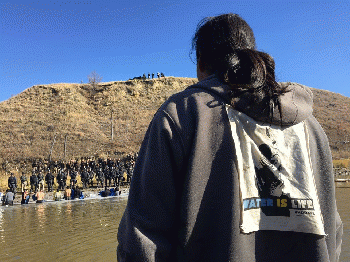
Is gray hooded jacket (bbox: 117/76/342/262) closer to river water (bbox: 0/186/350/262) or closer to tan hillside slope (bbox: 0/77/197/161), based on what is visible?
river water (bbox: 0/186/350/262)

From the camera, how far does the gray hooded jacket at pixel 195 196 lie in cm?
117

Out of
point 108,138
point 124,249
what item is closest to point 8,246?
point 124,249

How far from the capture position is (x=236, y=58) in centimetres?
141

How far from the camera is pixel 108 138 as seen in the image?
4778 centimetres

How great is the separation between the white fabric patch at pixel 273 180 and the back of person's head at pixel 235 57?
140mm

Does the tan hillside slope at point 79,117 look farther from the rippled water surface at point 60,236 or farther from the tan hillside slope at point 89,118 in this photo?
the rippled water surface at point 60,236

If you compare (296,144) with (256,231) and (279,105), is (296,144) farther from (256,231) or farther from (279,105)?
(256,231)

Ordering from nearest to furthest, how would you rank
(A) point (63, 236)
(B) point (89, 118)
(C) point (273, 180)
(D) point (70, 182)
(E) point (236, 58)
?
(C) point (273, 180) < (E) point (236, 58) < (A) point (63, 236) < (D) point (70, 182) < (B) point (89, 118)

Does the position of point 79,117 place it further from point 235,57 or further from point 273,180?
point 273,180

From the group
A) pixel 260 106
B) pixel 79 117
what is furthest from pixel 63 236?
pixel 79 117

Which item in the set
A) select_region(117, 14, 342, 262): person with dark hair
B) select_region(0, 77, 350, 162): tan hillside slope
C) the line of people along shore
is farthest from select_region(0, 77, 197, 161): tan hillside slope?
select_region(117, 14, 342, 262): person with dark hair

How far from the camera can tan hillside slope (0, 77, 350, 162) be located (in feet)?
141

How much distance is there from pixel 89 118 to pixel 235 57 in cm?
5612

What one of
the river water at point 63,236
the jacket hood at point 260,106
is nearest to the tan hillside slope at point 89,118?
the river water at point 63,236
